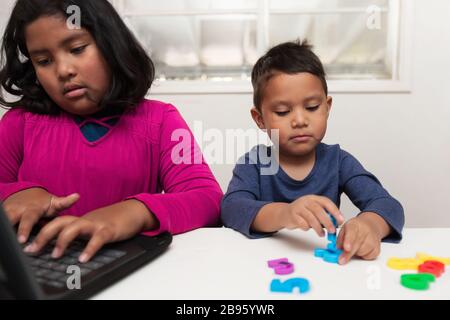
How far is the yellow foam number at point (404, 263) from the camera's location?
1.77ft

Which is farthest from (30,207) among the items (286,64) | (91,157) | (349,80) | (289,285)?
(349,80)

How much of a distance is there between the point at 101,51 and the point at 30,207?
39 centimetres

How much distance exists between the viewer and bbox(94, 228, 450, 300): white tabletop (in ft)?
1.53

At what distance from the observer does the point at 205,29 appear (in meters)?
2.40

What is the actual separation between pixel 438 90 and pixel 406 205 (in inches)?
22.2

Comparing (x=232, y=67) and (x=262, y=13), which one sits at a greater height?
(x=262, y=13)

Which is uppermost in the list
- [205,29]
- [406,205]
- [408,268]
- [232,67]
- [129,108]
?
[205,29]

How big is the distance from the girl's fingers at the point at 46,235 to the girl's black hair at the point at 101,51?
0.44 metres

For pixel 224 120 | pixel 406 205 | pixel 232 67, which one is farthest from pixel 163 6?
pixel 406 205

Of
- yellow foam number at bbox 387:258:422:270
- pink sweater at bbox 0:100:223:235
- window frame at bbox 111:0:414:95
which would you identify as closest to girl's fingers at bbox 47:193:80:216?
pink sweater at bbox 0:100:223:235

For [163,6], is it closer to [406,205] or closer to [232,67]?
[232,67]

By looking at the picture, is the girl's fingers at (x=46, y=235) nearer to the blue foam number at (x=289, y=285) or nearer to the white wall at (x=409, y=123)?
the blue foam number at (x=289, y=285)

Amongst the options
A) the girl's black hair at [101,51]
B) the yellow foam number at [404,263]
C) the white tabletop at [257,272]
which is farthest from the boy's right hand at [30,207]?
the yellow foam number at [404,263]
